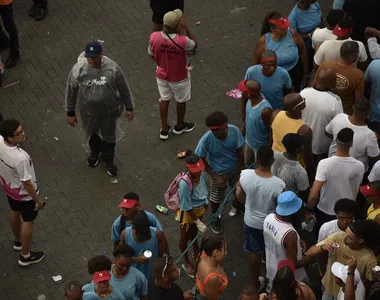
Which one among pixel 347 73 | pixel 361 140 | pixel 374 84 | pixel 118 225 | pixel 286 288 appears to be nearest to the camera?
pixel 286 288

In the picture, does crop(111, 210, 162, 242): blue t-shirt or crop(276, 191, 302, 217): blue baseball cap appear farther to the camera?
crop(111, 210, 162, 242): blue t-shirt

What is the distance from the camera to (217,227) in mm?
10234

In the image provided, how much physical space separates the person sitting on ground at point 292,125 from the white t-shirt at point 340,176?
534mm

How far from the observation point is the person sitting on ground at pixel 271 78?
10.2m

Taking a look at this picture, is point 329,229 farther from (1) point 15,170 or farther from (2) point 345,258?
(1) point 15,170

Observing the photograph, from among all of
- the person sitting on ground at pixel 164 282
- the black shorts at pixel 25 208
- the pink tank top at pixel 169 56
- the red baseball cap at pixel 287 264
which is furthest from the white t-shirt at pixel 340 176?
the black shorts at pixel 25 208

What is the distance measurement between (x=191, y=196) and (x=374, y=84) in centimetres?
279

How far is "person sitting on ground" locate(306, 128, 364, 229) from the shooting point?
28.8 feet

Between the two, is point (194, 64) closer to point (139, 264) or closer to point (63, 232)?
point (63, 232)

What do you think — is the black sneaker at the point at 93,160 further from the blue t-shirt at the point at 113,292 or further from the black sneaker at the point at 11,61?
the blue t-shirt at the point at 113,292

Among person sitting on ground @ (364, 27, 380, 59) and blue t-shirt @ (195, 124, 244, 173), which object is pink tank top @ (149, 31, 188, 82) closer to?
blue t-shirt @ (195, 124, 244, 173)

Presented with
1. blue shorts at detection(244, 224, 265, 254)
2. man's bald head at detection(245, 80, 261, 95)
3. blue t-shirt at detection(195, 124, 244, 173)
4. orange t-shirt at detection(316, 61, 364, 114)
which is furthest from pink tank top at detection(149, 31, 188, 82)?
blue shorts at detection(244, 224, 265, 254)

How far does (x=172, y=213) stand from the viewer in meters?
10.5

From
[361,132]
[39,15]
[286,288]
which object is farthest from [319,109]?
[39,15]
